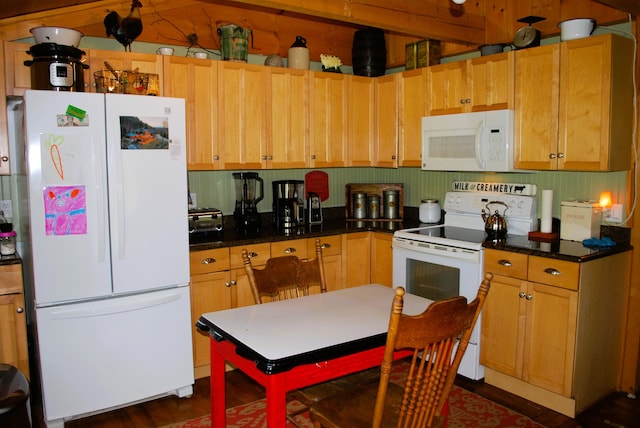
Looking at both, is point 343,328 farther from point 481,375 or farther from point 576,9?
point 576,9

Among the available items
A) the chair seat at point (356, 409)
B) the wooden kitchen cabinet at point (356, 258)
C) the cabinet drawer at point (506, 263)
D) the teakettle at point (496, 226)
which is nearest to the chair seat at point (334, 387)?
the chair seat at point (356, 409)

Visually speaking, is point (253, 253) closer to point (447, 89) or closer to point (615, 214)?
point (447, 89)

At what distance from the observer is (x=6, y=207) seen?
10.8ft

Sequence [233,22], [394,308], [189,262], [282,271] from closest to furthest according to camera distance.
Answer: [394,308]
[282,271]
[189,262]
[233,22]

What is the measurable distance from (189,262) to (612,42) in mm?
2721

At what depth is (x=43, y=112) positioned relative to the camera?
2.65 metres

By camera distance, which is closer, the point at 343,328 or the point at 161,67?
the point at 343,328

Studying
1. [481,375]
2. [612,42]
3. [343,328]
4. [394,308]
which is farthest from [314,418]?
[612,42]

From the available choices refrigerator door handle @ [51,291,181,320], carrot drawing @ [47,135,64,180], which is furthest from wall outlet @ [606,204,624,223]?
carrot drawing @ [47,135,64,180]

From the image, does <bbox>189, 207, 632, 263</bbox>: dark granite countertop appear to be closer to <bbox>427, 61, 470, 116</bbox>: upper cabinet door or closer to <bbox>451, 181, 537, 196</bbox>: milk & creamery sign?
<bbox>451, 181, 537, 196</bbox>: milk & creamery sign

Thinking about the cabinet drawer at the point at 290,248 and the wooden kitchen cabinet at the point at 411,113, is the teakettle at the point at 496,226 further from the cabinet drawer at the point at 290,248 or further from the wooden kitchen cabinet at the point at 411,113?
the cabinet drawer at the point at 290,248

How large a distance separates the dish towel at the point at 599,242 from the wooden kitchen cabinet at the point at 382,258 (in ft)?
4.32

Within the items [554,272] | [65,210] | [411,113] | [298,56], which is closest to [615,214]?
[554,272]

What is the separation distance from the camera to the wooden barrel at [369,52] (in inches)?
171
